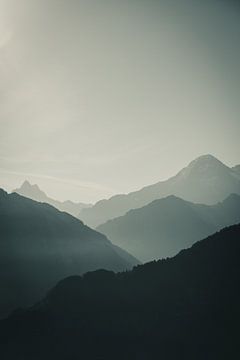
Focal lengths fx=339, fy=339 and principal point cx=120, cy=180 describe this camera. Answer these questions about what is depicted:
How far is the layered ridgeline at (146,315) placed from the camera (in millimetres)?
63719

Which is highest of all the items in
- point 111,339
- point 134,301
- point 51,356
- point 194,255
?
point 194,255

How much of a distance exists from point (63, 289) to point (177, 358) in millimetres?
31950

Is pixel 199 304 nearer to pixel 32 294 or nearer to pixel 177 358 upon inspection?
pixel 177 358

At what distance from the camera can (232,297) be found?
224 feet

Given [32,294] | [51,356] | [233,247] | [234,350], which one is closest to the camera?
[234,350]

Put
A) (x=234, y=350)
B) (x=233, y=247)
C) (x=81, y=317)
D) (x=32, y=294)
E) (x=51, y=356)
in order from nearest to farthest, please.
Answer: (x=234, y=350) < (x=51, y=356) < (x=81, y=317) < (x=233, y=247) < (x=32, y=294)

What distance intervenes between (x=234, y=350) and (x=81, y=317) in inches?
1220

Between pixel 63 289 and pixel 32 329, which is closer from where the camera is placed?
pixel 32 329

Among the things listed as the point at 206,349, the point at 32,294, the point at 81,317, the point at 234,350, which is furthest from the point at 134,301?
the point at 32,294

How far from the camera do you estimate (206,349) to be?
61688 mm

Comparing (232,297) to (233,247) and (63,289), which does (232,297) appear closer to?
(233,247)

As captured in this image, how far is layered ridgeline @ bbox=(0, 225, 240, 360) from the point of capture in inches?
2509

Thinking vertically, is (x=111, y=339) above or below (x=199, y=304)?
below

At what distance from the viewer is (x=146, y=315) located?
230 ft
